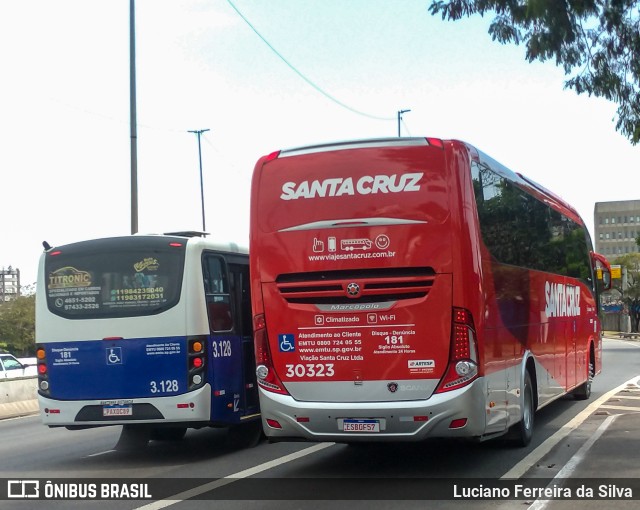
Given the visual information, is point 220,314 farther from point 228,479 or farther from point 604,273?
point 604,273

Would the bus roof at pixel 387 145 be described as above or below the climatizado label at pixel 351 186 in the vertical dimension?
above

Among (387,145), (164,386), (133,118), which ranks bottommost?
(164,386)

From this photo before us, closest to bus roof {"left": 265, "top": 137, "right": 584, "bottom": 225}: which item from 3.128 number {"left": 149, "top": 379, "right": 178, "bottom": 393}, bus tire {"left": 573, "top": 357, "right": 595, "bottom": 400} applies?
3.128 number {"left": 149, "top": 379, "right": 178, "bottom": 393}

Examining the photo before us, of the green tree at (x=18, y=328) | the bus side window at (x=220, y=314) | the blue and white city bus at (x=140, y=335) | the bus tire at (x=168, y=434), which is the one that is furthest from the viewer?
the green tree at (x=18, y=328)

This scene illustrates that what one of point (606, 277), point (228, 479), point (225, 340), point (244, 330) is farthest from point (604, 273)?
point (228, 479)

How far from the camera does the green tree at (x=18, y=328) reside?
71.0 meters

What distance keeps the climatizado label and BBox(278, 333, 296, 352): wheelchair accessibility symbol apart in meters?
1.51

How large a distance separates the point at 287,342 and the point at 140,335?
2590 mm

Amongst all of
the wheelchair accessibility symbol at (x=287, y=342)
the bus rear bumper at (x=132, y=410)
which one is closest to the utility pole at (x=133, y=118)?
the bus rear bumper at (x=132, y=410)

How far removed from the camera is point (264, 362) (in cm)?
1055

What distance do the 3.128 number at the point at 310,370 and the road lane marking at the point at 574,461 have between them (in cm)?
257

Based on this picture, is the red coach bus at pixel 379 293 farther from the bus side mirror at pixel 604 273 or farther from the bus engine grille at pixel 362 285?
the bus side mirror at pixel 604 273

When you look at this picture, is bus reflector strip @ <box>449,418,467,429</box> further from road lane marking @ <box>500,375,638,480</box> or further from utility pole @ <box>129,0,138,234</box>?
utility pole @ <box>129,0,138,234</box>

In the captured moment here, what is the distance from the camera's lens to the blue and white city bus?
12.0 meters
